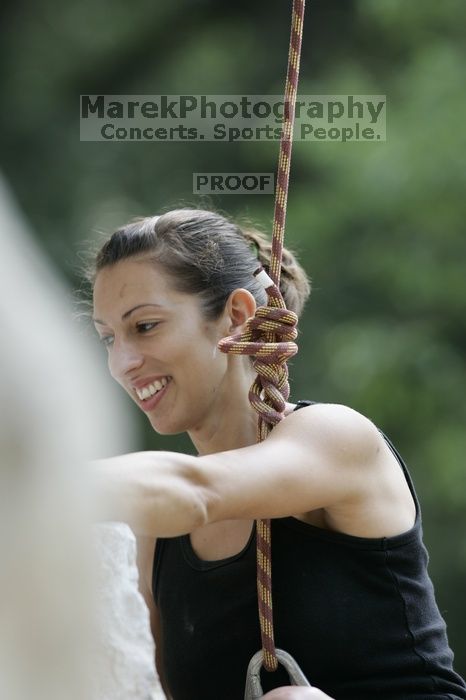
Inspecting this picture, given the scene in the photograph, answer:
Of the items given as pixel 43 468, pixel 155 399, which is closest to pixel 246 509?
pixel 155 399

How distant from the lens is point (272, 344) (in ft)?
6.42

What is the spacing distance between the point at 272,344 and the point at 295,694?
560 mm

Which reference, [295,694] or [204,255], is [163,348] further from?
[295,694]

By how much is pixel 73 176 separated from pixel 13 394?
6.37 m

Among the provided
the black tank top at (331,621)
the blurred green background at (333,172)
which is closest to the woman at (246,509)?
the black tank top at (331,621)

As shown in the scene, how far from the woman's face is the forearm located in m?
0.54

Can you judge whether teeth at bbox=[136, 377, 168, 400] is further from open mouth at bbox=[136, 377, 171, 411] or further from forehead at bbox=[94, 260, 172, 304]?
forehead at bbox=[94, 260, 172, 304]

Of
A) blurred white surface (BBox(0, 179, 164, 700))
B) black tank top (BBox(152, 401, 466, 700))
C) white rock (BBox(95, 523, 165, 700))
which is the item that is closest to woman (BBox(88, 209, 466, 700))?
black tank top (BBox(152, 401, 466, 700))

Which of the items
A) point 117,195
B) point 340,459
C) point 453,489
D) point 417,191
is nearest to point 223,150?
point 117,195

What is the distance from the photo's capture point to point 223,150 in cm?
725

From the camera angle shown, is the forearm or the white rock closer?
the white rock

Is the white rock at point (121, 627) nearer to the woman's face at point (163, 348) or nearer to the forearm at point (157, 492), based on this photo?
the forearm at point (157, 492)

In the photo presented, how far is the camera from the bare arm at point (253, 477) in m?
1.47

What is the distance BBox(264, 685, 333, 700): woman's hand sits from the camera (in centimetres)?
176
